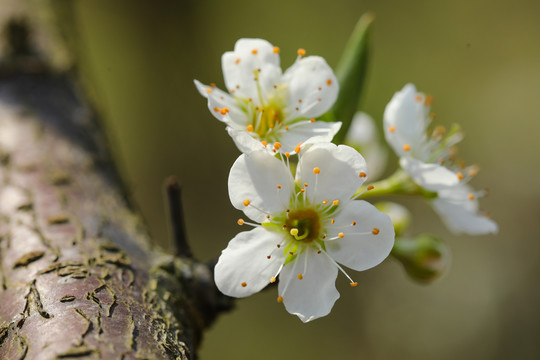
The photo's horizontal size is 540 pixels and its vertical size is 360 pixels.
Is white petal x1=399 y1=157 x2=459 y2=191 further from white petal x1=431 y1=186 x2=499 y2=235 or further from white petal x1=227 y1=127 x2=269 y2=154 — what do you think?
white petal x1=227 y1=127 x2=269 y2=154

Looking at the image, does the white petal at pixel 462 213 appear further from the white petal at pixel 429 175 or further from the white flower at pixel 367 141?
the white flower at pixel 367 141

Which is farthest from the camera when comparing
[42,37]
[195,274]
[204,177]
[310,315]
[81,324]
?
[204,177]

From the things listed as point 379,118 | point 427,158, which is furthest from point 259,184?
point 379,118

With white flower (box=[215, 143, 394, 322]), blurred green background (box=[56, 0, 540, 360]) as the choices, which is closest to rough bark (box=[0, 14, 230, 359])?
white flower (box=[215, 143, 394, 322])

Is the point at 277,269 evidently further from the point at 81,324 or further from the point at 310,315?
the point at 81,324

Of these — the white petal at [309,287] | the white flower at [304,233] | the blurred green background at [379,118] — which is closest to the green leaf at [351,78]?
the white flower at [304,233]

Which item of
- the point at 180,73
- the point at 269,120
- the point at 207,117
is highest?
the point at 269,120

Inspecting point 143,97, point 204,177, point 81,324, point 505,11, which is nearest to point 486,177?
point 505,11

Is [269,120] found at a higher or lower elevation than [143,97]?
higher
